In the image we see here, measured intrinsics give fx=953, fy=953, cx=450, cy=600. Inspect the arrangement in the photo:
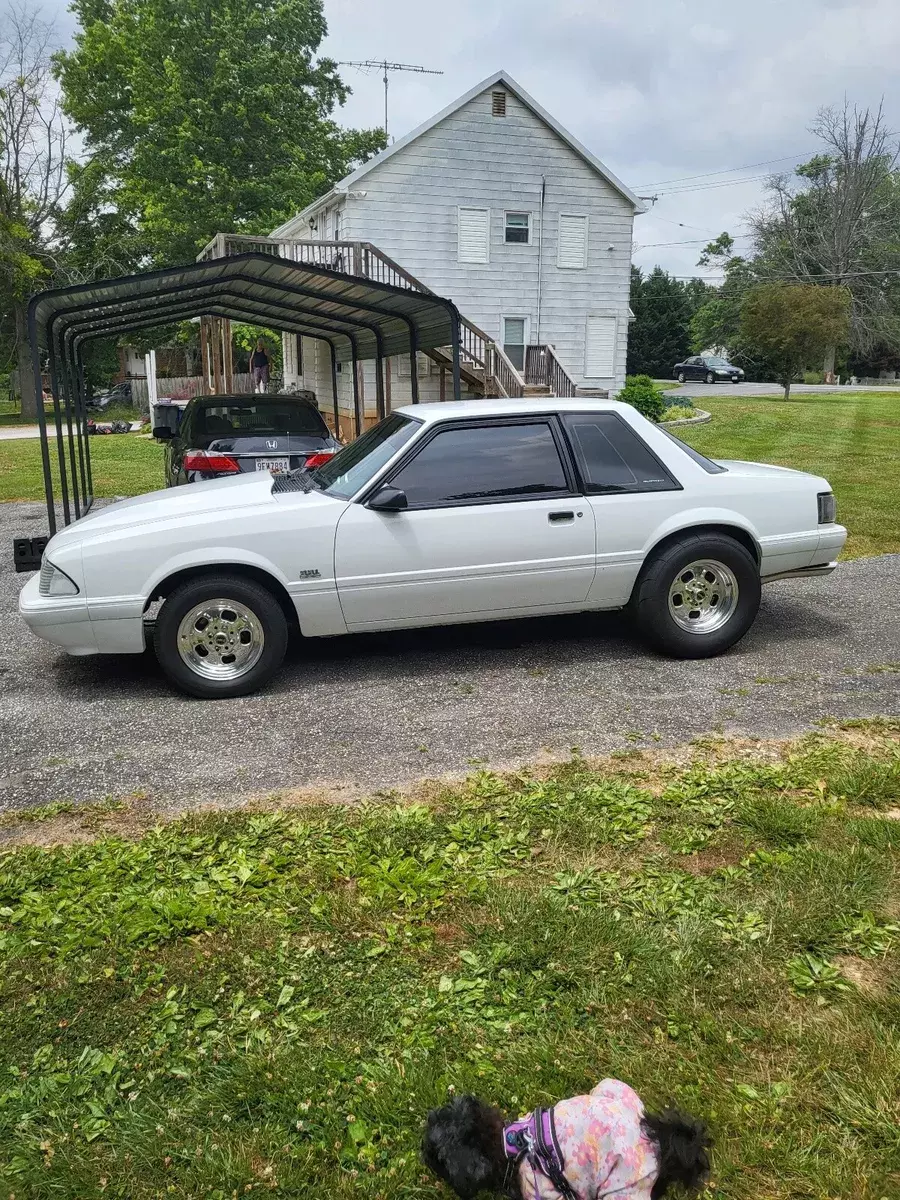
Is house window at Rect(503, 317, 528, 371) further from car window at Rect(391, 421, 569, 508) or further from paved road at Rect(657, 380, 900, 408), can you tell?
car window at Rect(391, 421, 569, 508)

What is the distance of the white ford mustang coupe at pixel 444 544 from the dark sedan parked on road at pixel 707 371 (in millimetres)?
44177

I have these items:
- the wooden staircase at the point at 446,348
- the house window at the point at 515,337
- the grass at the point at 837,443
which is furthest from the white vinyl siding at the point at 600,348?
the grass at the point at 837,443

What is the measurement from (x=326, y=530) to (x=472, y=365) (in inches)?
613

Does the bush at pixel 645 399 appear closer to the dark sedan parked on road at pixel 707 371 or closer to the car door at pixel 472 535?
the car door at pixel 472 535

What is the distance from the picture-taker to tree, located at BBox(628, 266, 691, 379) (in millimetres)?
54125

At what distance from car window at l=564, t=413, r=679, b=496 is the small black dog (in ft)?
13.5

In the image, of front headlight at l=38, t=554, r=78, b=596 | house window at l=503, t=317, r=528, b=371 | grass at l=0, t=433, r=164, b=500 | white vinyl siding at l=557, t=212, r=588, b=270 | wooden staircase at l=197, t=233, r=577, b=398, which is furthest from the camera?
house window at l=503, t=317, r=528, b=371

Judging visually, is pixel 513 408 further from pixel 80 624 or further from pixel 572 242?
pixel 572 242

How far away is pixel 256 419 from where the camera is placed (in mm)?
10664

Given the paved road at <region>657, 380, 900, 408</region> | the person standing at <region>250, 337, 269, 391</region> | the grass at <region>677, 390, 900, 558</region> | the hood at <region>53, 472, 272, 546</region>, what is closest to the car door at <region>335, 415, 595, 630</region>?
the hood at <region>53, 472, 272, 546</region>

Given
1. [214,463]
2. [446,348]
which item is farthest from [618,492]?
[446,348]

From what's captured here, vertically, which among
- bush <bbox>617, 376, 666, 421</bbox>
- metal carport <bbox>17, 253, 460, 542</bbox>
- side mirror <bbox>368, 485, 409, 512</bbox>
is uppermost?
metal carport <bbox>17, 253, 460, 542</bbox>

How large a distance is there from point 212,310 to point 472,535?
8.05m

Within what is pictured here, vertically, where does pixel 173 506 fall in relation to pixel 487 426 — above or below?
below
